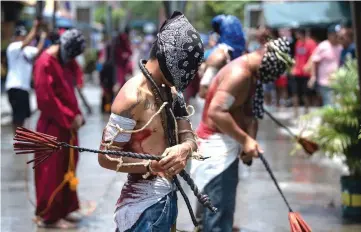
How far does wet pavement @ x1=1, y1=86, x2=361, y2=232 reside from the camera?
6.98 metres

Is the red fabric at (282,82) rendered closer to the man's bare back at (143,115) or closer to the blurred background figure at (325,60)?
the blurred background figure at (325,60)

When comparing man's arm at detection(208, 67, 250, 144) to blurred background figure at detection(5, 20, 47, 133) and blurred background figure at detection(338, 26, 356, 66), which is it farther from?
blurred background figure at detection(338, 26, 356, 66)

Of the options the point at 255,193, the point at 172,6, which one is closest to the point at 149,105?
the point at 255,193

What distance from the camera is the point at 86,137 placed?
1280 cm

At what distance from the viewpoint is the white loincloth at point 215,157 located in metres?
5.40

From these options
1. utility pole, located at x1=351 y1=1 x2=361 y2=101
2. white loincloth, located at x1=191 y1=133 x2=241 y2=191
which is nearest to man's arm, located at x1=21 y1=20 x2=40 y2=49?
utility pole, located at x1=351 y1=1 x2=361 y2=101

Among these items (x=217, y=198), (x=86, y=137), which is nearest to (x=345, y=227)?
(x=217, y=198)

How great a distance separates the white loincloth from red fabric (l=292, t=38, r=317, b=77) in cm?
1058

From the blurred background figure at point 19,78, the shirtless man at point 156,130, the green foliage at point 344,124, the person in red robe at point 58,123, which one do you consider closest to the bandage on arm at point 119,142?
the shirtless man at point 156,130

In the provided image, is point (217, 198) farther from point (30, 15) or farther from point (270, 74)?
point (30, 15)

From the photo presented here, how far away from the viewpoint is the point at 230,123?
521cm

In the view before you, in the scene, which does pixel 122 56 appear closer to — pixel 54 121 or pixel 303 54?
pixel 303 54

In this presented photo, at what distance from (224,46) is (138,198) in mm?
3445

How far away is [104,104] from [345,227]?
10.6 meters
